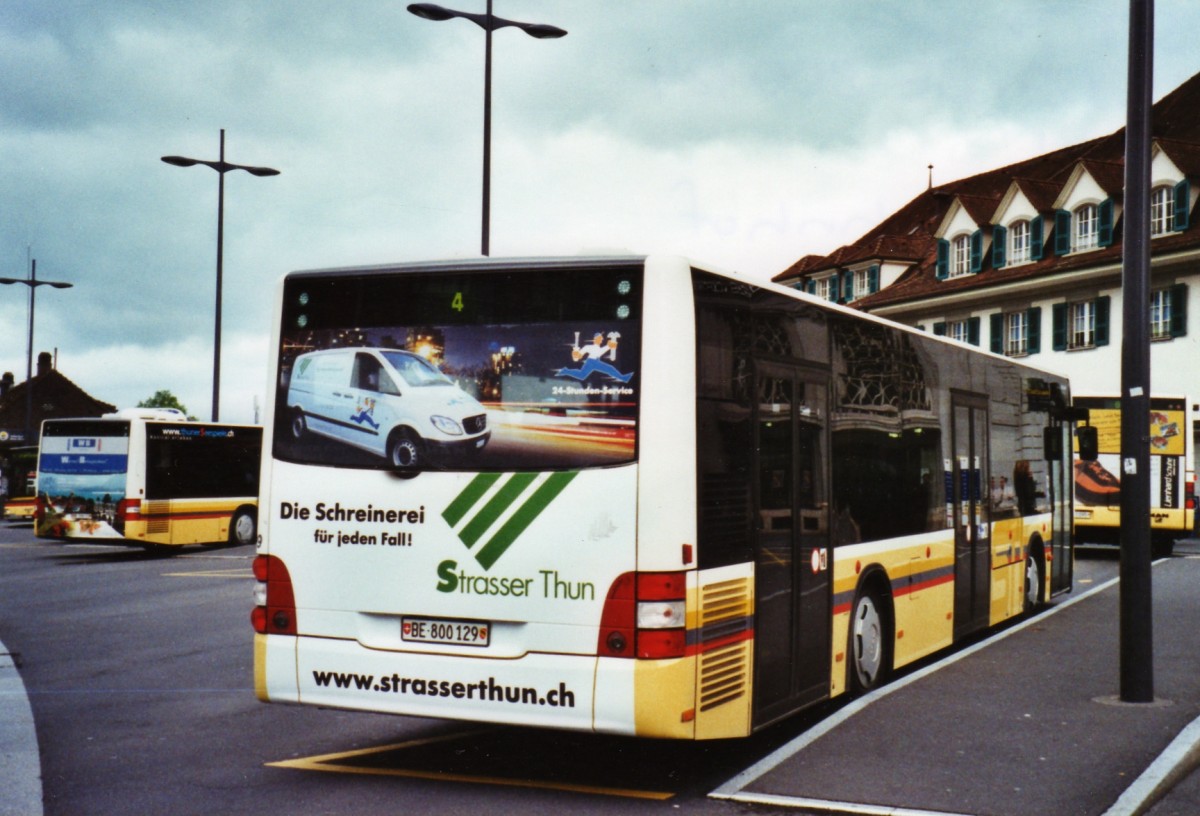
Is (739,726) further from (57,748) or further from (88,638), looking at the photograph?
(88,638)

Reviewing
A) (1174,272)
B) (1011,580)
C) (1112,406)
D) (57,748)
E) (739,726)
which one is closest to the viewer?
(739,726)

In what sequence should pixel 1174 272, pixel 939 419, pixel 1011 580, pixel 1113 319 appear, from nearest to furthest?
Result: 1. pixel 939 419
2. pixel 1011 580
3. pixel 1174 272
4. pixel 1113 319

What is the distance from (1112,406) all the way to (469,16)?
1438 centimetres

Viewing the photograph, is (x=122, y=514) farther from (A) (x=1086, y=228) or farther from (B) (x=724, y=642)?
(A) (x=1086, y=228)

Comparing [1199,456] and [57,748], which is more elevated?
[1199,456]

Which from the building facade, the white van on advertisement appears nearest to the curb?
the white van on advertisement

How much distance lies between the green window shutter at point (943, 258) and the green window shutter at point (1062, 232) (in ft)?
22.8

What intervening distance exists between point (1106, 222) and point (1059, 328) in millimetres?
3617

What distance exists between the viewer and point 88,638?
14914mm

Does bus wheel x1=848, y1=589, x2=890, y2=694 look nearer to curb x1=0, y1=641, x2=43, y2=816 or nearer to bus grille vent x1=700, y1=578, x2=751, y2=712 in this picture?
bus grille vent x1=700, y1=578, x2=751, y2=712

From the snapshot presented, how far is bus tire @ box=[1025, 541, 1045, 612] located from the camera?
50.4ft

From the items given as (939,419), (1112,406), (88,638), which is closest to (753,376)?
(939,419)

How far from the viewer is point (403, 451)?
761 cm

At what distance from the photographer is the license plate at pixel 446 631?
7.29 meters
